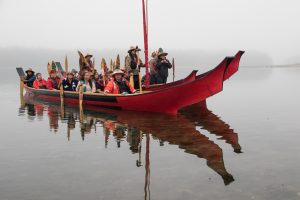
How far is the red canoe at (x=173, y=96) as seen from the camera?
Answer: 13594 mm

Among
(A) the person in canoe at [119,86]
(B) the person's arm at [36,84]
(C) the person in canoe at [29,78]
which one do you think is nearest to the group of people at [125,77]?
(A) the person in canoe at [119,86]

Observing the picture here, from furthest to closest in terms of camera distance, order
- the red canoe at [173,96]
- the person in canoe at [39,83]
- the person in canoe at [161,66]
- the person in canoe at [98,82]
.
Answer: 1. the person in canoe at [39,83]
2. the person in canoe at [98,82]
3. the person in canoe at [161,66]
4. the red canoe at [173,96]

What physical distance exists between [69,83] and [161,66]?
5487 millimetres

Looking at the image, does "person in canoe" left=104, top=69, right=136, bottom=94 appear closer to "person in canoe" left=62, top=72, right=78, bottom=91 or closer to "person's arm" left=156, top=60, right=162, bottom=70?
"person's arm" left=156, top=60, right=162, bottom=70

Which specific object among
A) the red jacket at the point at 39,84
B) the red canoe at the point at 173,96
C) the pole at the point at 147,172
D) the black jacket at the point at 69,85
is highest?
the red jacket at the point at 39,84

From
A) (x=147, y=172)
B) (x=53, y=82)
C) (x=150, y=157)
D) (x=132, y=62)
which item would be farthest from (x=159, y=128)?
(x=53, y=82)

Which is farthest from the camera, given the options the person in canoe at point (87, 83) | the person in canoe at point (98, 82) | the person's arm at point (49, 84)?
the person's arm at point (49, 84)

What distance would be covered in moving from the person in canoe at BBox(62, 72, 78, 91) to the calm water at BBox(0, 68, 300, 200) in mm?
5247

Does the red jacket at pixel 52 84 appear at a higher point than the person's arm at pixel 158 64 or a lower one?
lower

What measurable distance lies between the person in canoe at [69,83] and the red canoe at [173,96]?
12.6 ft

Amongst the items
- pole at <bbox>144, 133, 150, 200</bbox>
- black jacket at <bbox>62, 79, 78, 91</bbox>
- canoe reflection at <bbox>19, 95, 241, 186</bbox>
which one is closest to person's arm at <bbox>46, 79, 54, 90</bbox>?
black jacket at <bbox>62, 79, 78, 91</bbox>

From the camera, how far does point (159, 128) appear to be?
40.1 ft

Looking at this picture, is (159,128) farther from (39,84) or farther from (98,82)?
(39,84)

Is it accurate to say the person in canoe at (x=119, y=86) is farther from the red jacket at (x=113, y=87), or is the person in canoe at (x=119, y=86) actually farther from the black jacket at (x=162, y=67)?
the black jacket at (x=162, y=67)
